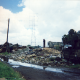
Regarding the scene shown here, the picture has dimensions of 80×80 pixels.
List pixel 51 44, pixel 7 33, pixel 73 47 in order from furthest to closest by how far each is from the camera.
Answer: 1. pixel 51 44
2. pixel 7 33
3. pixel 73 47

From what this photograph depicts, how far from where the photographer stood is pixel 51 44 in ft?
146

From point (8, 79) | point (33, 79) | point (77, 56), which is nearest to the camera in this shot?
point (8, 79)

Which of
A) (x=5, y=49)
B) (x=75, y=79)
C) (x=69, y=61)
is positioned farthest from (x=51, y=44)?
(x=75, y=79)

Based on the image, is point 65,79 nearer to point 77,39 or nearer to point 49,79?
point 49,79

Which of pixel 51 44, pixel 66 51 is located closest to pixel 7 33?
pixel 51 44

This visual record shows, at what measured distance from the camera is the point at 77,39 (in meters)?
11.8

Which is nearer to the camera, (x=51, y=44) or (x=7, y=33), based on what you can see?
(x=7, y=33)

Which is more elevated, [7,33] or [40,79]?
[7,33]

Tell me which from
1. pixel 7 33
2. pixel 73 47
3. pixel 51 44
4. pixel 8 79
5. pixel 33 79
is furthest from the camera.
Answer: pixel 51 44

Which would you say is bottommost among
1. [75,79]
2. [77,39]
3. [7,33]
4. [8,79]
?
[75,79]

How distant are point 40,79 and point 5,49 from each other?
31.6 metres

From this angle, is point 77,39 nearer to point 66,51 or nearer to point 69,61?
→ point 66,51

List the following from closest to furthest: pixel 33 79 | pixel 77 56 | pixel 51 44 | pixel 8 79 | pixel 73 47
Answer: pixel 8 79 → pixel 33 79 → pixel 77 56 → pixel 73 47 → pixel 51 44

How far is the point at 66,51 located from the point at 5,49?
91.0ft
